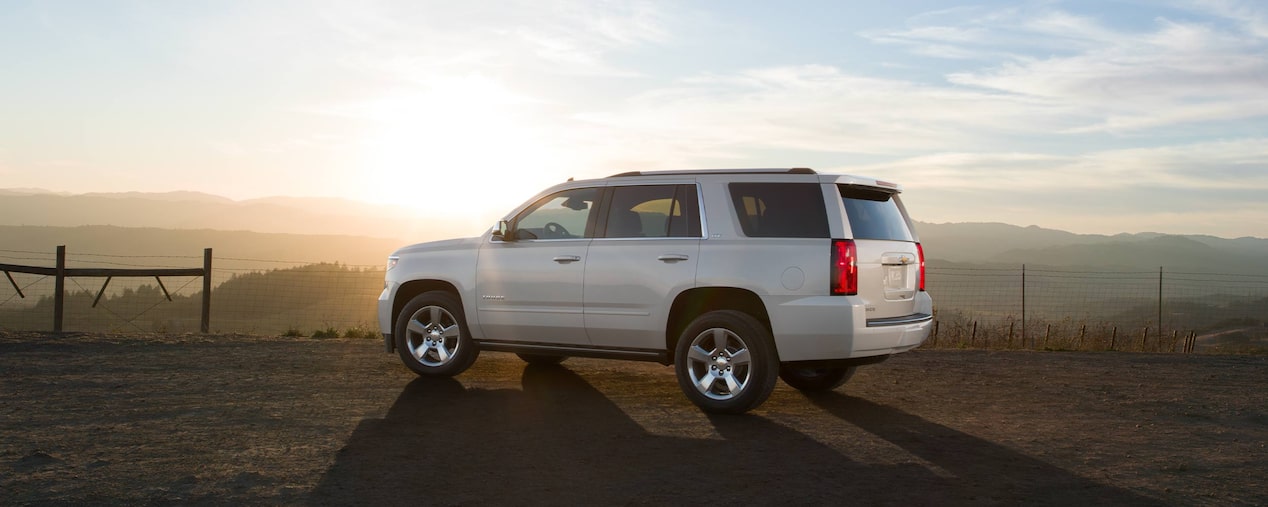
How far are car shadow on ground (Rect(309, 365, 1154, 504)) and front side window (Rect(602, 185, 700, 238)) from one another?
158 centimetres

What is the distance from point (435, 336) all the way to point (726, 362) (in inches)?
131

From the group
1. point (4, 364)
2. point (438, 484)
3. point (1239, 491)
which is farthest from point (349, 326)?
point (1239, 491)

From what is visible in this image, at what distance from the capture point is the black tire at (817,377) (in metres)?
9.95

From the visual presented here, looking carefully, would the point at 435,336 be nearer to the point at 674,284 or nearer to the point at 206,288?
the point at 674,284

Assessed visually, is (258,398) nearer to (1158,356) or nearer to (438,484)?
(438,484)

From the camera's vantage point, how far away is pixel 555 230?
9695 millimetres

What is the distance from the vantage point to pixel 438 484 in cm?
598

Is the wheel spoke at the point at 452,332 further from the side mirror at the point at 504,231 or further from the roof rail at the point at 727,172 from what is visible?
the roof rail at the point at 727,172

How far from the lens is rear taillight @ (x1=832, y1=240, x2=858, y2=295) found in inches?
314

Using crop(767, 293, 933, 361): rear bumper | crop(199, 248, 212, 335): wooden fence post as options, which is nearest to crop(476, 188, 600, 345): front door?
crop(767, 293, 933, 361): rear bumper

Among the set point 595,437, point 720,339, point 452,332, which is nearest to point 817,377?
point 720,339

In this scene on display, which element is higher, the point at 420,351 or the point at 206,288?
the point at 206,288

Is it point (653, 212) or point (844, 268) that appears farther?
point (653, 212)

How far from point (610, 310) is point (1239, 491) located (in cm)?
488
